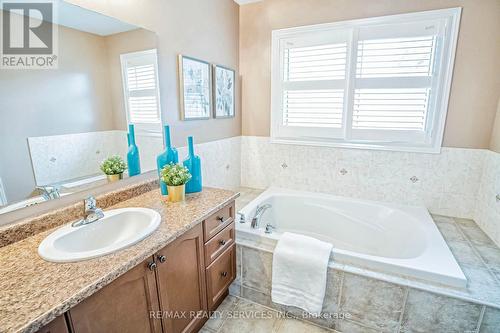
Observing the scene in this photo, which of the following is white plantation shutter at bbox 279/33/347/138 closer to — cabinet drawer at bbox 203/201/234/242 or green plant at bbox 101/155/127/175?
cabinet drawer at bbox 203/201/234/242

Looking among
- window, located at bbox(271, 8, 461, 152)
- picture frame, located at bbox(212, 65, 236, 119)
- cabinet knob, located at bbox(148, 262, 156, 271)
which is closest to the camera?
cabinet knob, located at bbox(148, 262, 156, 271)

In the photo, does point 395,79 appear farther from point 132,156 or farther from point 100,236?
point 100,236

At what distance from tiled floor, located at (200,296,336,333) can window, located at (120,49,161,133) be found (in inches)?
55.5

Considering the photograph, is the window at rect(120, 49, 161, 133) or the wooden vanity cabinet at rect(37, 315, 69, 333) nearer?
the wooden vanity cabinet at rect(37, 315, 69, 333)

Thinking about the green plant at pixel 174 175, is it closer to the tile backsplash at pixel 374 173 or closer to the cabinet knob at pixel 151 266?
the cabinet knob at pixel 151 266

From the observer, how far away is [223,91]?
8.38 ft

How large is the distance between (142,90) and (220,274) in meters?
1.35

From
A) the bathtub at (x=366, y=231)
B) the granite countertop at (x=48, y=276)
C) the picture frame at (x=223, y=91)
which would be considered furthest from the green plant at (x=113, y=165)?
the picture frame at (x=223, y=91)

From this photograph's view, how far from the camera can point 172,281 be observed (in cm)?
126

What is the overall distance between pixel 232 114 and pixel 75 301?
2242mm

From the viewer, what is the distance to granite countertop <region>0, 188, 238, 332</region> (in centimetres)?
72

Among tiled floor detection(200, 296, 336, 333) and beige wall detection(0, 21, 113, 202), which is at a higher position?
beige wall detection(0, 21, 113, 202)

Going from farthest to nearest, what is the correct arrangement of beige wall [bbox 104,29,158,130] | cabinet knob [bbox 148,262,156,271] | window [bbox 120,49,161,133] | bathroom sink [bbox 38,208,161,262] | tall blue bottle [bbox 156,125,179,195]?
tall blue bottle [bbox 156,125,179,195] → window [bbox 120,49,161,133] → beige wall [bbox 104,29,158,130] → cabinet knob [bbox 148,262,156,271] → bathroom sink [bbox 38,208,161,262]

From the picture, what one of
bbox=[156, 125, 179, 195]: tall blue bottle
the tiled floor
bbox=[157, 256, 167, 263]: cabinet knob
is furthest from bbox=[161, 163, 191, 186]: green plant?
the tiled floor
